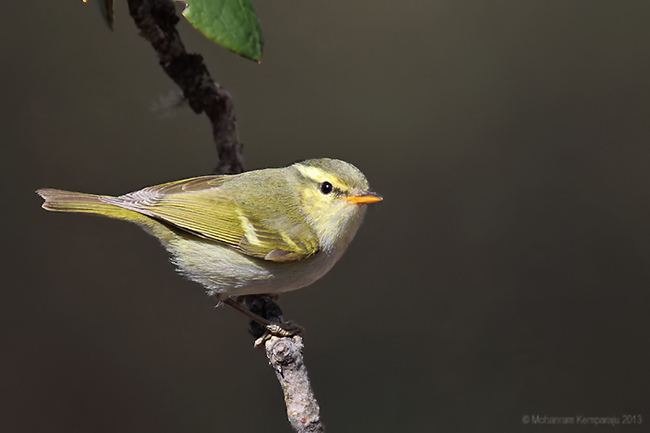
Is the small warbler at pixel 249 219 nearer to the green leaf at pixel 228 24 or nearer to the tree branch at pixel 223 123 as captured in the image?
the tree branch at pixel 223 123

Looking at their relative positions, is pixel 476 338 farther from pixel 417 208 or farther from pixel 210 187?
pixel 210 187

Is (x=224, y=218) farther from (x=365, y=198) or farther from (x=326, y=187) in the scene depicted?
(x=365, y=198)

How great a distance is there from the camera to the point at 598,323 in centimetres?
479

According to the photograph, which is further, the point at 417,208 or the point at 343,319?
the point at 417,208

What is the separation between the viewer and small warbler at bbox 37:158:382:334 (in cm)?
285

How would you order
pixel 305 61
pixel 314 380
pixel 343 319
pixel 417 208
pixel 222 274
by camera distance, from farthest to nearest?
pixel 305 61
pixel 417 208
pixel 343 319
pixel 314 380
pixel 222 274

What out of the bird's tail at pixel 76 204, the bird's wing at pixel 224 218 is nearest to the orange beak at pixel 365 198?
the bird's wing at pixel 224 218

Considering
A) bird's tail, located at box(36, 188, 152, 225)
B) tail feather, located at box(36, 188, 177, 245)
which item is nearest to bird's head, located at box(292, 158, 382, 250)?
tail feather, located at box(36, 188, 177, 245)

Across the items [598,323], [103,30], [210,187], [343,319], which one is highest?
[103,30]

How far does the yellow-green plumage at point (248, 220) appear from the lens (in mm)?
2846

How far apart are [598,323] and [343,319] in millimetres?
1472

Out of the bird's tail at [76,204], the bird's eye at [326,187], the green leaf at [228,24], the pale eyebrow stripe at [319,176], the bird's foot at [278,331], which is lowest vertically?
the bird's foot at [278,331]

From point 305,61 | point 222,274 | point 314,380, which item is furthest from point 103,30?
point 222,274

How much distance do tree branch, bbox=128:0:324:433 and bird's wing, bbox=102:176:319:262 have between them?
0.16m
